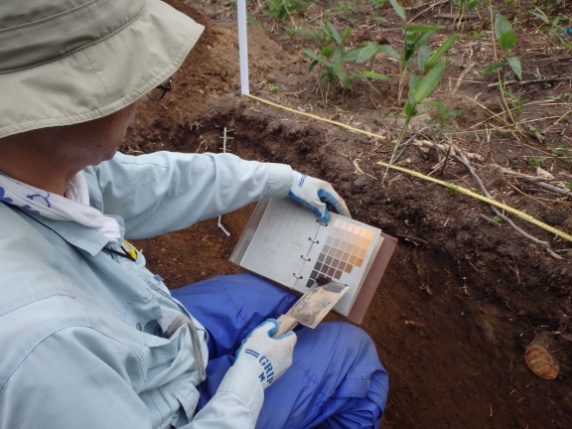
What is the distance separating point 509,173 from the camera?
1821 millimetres

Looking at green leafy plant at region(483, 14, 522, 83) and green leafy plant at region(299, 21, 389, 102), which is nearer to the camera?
green leafy plant at region(483, 14, 522, 83)

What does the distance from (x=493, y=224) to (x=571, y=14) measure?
190cm

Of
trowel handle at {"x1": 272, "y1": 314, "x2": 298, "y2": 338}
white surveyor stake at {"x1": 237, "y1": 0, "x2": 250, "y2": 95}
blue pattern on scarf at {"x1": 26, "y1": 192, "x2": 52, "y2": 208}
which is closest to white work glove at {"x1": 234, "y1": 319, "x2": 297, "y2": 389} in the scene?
trowel handle at {"x1": 272, "y1": 314, "x2": 298, "y2": 338}

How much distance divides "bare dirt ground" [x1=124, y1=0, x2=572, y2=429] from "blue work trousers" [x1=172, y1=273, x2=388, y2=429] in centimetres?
46

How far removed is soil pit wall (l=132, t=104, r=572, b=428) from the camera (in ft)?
5.28

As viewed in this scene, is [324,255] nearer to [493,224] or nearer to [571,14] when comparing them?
[493,224]

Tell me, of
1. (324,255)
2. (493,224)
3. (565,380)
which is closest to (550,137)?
(493,224)

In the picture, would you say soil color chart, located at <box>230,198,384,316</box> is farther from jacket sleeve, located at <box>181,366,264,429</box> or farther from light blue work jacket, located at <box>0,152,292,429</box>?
jacket sleeve, located at <box>181,366,264,429</box>

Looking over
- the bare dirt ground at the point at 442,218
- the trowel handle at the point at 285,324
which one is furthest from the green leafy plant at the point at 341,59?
the trowel handle at the point at 285,324

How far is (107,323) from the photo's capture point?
85cm

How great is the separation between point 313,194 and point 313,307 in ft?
1.24

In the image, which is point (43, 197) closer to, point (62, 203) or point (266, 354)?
point (62, 203)

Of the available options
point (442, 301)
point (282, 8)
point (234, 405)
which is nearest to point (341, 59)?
point (282, 8)

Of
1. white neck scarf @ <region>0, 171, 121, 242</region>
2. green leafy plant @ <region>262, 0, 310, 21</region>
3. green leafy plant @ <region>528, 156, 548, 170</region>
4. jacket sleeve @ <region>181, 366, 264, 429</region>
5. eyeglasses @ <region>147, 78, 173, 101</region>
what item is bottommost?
green leafy plant @ <region>528, 156, 548, 170</region>
